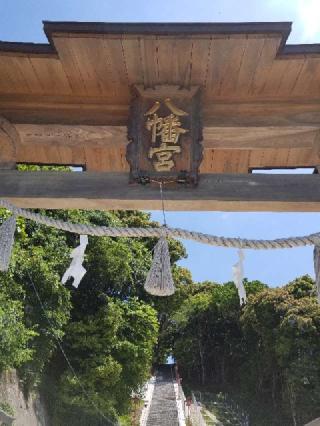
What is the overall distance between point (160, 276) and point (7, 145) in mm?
1550

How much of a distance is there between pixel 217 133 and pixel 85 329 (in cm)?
1127

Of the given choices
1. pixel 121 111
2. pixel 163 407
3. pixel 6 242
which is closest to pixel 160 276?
pixel 6 242

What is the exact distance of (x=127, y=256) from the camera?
15.8 m

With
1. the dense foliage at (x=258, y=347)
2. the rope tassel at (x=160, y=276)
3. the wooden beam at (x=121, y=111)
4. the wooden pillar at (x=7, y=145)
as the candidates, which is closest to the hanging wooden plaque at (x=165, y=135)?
the wooden beam at (x=121, y=111)

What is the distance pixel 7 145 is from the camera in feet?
11.0

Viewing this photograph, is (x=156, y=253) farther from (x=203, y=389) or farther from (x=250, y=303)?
(x=203, y=389)

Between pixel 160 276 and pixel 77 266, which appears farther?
pixel 77 266

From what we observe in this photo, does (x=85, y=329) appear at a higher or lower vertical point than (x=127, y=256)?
lower

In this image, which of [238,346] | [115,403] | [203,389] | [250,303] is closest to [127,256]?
[115,403]

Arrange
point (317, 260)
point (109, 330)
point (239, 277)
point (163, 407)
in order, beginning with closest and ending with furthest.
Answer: point (317, 260) → point (239, 277) → point (109, 330) → point (163, 407)

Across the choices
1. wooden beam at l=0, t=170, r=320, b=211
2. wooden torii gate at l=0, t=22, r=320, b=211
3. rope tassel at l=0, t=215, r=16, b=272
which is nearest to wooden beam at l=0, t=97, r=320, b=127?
wooden torii gate at l=0, t=22, r=320, b=211

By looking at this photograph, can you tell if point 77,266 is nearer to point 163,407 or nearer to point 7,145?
→ point 7,145

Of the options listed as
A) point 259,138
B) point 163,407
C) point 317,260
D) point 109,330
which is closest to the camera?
point 317,260

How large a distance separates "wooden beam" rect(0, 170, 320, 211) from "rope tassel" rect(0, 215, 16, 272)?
0.53 ft
